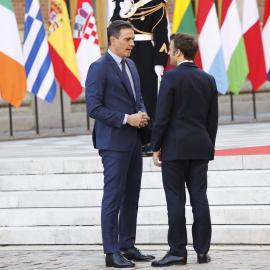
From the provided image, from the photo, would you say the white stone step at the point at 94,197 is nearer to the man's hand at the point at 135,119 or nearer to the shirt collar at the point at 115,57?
the man's hand at the point at 135,119

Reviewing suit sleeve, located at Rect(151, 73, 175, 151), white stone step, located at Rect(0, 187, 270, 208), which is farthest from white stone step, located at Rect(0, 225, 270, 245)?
suit sleeve, located at Rect(151, 73, 175, 151)

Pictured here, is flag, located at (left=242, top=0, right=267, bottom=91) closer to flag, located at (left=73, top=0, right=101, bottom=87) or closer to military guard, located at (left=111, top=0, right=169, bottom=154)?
flag, located at (left=73, top=0, right=101, bottom=87)

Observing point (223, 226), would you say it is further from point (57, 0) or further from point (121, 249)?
point (57, 0)

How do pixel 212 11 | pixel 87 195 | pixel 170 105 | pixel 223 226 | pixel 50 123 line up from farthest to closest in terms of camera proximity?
1. pixel 50 123
2. pixel 212 11
3. pixel 87 195
4. pixel 223 226
5. pixel 170 105

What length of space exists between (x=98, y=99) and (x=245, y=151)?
2.93 metres

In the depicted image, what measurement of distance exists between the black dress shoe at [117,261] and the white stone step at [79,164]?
7.18 feet

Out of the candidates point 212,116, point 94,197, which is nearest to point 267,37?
point 94,197

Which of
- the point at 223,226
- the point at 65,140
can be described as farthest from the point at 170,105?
the point at 65,140

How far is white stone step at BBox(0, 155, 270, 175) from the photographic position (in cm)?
879

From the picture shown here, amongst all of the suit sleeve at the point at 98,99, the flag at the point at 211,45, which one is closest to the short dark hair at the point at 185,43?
the suit sleeve at the point at 98,99

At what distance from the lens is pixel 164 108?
674cm

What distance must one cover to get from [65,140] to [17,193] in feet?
13.9

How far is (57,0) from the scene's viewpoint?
1390 cm

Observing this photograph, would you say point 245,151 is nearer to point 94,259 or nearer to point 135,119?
point 94,259
